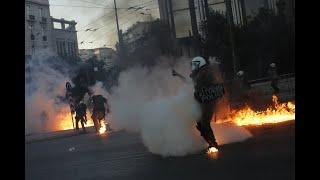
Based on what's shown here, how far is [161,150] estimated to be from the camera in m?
7.01

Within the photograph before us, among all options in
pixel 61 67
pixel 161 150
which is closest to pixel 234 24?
pixel 161 150

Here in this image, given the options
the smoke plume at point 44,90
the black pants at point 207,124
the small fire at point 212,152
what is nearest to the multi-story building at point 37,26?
the smoke plume at point 44,90

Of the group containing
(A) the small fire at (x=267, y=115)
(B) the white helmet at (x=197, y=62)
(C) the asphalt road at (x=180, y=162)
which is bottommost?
(C) the asphalt road at (x=180, y=162)

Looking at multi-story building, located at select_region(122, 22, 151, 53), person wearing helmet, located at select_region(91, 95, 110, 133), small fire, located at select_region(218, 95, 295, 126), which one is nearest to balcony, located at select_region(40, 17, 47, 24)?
multi-story building, located at select_region(122, 22, 151, 53)

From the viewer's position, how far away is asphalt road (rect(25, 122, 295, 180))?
18.2 ft

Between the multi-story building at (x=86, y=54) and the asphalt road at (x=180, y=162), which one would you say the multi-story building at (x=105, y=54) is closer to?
the multi-story building at (x=86, y=54)

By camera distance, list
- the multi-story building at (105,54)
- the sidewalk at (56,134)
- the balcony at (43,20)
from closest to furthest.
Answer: the multi-story building at (105,54)
the balcony at (43,20)
the sidewalk at (56,134)

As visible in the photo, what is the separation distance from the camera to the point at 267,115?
8.98 m

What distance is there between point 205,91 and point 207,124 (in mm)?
461

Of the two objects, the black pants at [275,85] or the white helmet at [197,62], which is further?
the black pants at [275,85]

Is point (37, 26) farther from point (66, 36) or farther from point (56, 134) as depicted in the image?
point (56, 134)

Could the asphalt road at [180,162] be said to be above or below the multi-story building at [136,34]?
below

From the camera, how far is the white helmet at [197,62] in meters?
6.65
